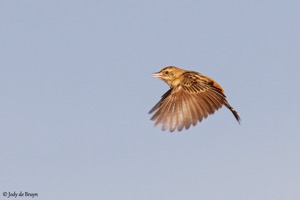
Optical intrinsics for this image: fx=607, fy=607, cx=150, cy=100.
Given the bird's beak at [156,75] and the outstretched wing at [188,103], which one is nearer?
the outstretched wing at [188,103]

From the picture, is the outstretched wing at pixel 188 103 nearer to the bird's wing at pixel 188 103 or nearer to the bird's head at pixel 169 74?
the bird's wing at pixel 188 103

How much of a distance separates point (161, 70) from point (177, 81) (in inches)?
41.1

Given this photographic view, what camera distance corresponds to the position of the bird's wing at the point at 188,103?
441 inches

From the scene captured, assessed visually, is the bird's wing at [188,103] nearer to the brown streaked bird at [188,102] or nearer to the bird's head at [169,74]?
the brown streaked bird at [188,102]

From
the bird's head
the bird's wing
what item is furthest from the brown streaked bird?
the bird's head

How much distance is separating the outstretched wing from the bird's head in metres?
0.64

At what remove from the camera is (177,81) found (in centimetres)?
1281

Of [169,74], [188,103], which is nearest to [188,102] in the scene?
[188,103]

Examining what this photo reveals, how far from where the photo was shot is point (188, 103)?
11.6 m

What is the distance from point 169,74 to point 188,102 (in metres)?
1.99

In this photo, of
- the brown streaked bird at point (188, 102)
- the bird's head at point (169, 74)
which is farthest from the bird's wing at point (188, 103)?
the bird's head at point (169, 74)

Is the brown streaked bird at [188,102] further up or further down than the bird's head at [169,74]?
further down

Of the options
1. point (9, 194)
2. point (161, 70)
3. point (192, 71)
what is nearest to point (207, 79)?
point (192, 71)

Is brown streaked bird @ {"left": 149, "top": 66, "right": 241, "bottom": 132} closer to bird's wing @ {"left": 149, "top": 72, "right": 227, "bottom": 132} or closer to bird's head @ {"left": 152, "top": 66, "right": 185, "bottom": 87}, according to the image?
bird's wing @ {"left": 149, "top": 72, "right": 227, "bottom": 132}
